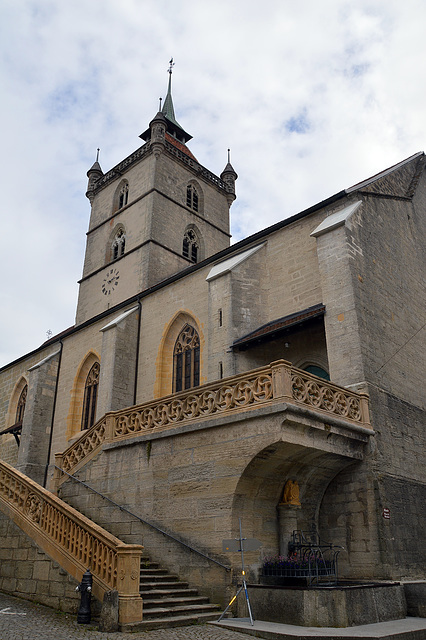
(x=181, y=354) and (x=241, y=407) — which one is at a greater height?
(x=181, y=354)

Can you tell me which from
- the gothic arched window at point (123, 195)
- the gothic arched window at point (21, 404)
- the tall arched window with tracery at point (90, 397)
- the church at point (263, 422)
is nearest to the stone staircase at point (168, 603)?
the church at point (263, 422)

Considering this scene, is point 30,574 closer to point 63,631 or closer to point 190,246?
point 63,631

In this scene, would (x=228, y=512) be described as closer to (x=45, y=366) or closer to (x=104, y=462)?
(x=104, y=462)

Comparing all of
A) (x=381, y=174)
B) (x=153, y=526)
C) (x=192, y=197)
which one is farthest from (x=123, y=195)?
(x=153, y=526)

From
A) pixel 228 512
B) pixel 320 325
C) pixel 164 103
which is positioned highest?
pixel 164 103

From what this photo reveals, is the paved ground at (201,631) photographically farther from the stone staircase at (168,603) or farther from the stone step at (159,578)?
the stone step at (159,578)

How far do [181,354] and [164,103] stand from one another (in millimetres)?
26597

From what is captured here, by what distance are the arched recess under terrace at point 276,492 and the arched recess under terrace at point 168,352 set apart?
8.42 m

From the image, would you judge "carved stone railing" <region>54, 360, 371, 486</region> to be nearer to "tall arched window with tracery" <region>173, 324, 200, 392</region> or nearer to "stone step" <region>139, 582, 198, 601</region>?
"stone step" <region>139, 582, 198, 601</region>

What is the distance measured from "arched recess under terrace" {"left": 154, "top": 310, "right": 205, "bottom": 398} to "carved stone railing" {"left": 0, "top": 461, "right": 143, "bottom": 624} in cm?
728

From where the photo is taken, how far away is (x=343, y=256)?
12.2 metres

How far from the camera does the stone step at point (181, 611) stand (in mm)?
7695

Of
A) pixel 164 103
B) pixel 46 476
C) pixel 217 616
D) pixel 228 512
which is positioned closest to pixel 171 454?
pixel 228 512

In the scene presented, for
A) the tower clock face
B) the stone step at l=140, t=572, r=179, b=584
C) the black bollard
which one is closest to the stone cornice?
the tower clock face
